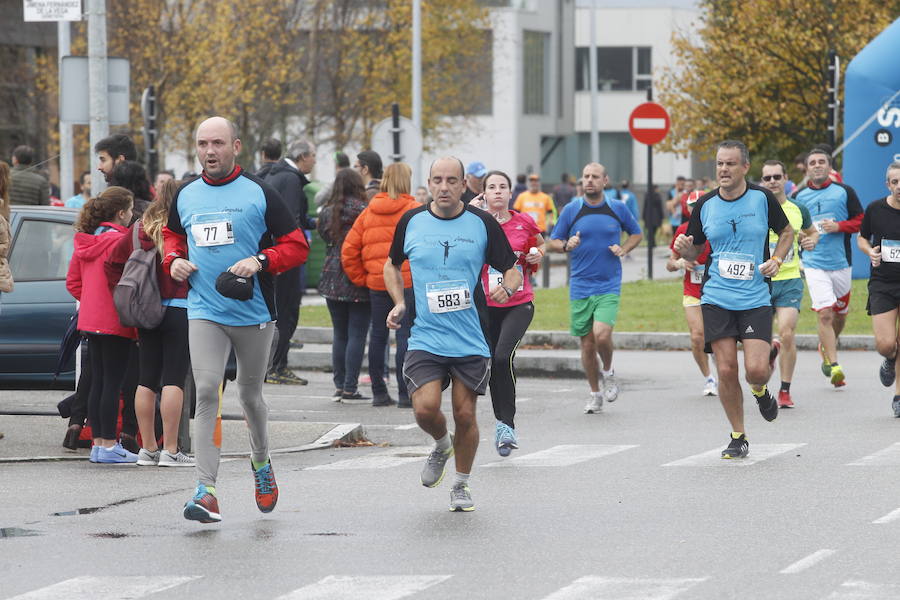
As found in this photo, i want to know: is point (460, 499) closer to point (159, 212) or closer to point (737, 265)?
point (159, 212)

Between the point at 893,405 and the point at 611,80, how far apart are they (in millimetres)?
57025

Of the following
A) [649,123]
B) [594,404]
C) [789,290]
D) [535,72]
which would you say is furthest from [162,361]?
[535,72]

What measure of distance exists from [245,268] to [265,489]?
1.13 m

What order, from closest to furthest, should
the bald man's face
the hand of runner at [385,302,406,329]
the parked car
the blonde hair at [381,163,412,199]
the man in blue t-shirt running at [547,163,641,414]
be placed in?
the bald man's face < the hand of runner at [385,302,406,329] < the parked car < the man in blue t-shirt running at [547,163,641,414] < the blonde hair at [381,163,412,199]

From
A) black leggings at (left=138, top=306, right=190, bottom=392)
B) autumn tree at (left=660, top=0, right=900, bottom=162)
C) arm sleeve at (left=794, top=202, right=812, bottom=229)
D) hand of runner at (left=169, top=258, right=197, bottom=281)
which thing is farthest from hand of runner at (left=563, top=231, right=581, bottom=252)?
autumn tree at (left=660, top=0, right=900, bottom=162)

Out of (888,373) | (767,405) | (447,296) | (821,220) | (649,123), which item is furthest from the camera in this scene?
(649,123)

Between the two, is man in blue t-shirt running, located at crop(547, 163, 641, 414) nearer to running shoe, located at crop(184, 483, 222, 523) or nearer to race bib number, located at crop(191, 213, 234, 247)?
race bib number, located at crop(191, 213, 234, 247)

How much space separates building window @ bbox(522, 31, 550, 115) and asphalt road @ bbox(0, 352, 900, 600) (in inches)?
1886

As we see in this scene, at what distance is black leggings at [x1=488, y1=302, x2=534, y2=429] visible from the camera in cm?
1125

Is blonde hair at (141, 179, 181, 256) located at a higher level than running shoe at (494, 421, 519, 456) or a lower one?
higher

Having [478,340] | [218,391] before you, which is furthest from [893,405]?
[218,391]

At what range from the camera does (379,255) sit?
46.2 ft

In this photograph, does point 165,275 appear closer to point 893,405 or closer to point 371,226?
point 371,226

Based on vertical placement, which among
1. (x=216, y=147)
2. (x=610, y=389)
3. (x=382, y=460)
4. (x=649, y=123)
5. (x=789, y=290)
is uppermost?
(x=649, y=123)
